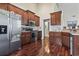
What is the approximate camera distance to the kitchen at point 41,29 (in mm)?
2979

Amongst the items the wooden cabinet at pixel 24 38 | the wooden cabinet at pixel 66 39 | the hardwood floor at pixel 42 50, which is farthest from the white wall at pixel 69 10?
the wooden cabinet at pixel 24 38

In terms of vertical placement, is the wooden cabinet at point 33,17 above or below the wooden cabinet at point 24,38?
above

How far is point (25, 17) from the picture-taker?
10.0 feet

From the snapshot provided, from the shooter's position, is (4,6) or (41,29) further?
(41,29)

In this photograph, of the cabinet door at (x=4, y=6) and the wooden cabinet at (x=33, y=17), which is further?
the wooden cabinet at (x=33, y=17)

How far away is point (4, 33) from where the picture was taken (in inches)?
116

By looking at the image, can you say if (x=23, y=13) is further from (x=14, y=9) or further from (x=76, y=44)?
(x=76, y=44)

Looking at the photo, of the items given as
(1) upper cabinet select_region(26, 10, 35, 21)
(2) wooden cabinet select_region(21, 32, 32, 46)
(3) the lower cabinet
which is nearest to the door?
(2) wooden cabinet select_region(21, 32, 32, 46)

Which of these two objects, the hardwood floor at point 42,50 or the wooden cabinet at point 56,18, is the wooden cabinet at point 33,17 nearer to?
the wooden cabinet at point 56,18

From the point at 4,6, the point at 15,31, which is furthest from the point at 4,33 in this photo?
the point at 4,6

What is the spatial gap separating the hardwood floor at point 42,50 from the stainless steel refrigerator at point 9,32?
5.0 inches

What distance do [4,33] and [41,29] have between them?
690 mm

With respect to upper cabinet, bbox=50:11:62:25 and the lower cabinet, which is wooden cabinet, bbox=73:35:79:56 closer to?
the lower cabinet

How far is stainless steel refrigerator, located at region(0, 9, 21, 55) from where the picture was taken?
2924 mm
